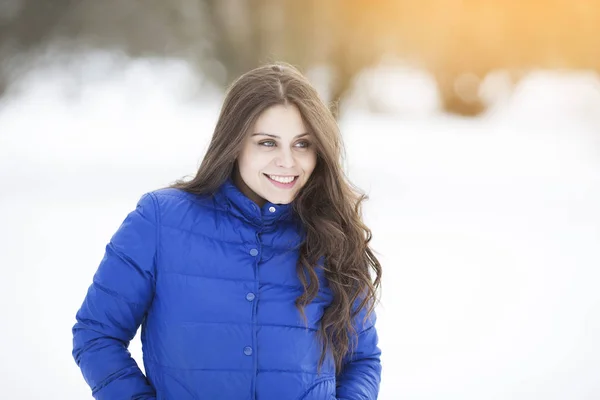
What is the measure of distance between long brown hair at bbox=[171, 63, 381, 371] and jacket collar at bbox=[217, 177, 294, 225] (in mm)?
25

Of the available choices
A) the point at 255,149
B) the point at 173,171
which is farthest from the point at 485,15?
the point at 255,149

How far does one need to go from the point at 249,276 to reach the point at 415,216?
3869 mm

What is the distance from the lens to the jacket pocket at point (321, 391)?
4.90 feet

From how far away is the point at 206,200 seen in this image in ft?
5.15

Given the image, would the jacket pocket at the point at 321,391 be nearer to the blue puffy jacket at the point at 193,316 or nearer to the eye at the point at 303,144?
the blue puffy jacket at the point at 193,316

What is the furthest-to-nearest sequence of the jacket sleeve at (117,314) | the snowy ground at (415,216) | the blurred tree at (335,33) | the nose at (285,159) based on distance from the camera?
1. the blurred tree at (335,33)
2. the snowy ground at (415,216)
3. the nose at (285,159)
4. the jacket sleeve at (117,314)

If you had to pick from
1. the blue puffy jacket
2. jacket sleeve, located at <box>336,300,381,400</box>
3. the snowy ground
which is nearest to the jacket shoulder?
the blue puffy jacket

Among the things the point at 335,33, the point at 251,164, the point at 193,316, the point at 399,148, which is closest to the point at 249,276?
the point at 193,316

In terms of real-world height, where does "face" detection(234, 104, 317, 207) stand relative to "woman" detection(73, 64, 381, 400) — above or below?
above

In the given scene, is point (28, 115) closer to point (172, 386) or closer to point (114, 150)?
point (114, 150)

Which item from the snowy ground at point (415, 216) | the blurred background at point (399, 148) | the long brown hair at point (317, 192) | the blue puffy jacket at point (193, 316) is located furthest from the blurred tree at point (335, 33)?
the blue puffy jacket at point (193, 316)

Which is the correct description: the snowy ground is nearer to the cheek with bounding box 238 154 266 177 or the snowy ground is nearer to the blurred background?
the blurred background

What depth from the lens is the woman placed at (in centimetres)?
145

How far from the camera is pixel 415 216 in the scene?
5.26 m
